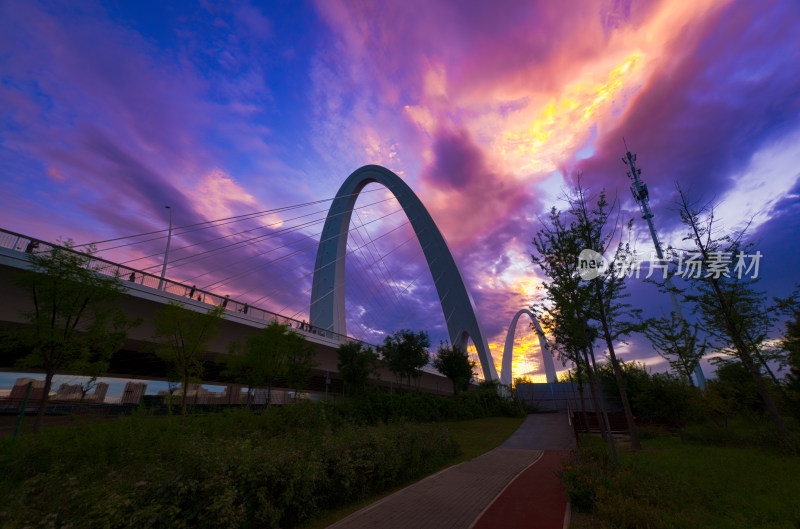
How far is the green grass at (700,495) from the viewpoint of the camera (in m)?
5.24

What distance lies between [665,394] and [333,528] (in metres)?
18.6

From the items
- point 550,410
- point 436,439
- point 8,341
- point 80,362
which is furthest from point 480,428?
point 8,341

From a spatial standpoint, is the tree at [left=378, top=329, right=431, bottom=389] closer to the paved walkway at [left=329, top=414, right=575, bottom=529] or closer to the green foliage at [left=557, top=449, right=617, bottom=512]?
the paved walkway at [left=329, top=414, right=575, bottom=529]

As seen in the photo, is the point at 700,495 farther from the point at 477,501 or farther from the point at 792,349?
the point at 792,349

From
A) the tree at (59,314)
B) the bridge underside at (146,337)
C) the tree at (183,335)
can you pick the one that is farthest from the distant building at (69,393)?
the tree at (59,314)

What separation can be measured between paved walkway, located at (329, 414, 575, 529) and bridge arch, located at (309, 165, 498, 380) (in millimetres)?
24985

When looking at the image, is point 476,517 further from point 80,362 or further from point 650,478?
point 80,362

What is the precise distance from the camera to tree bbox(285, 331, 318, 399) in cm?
2177

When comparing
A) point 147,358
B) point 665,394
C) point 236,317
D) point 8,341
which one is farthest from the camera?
point 147,358

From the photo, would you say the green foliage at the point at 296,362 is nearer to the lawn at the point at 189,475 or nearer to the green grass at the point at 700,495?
the lawn at the point at 189,475

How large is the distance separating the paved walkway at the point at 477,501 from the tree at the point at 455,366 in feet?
87.0

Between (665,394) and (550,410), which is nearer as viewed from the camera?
(665,394)

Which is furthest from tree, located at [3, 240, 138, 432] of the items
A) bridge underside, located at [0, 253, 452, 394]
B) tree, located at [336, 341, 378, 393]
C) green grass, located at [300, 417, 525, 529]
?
tree, located at [336, 341, 378, 393]

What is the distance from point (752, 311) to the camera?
13477mm
